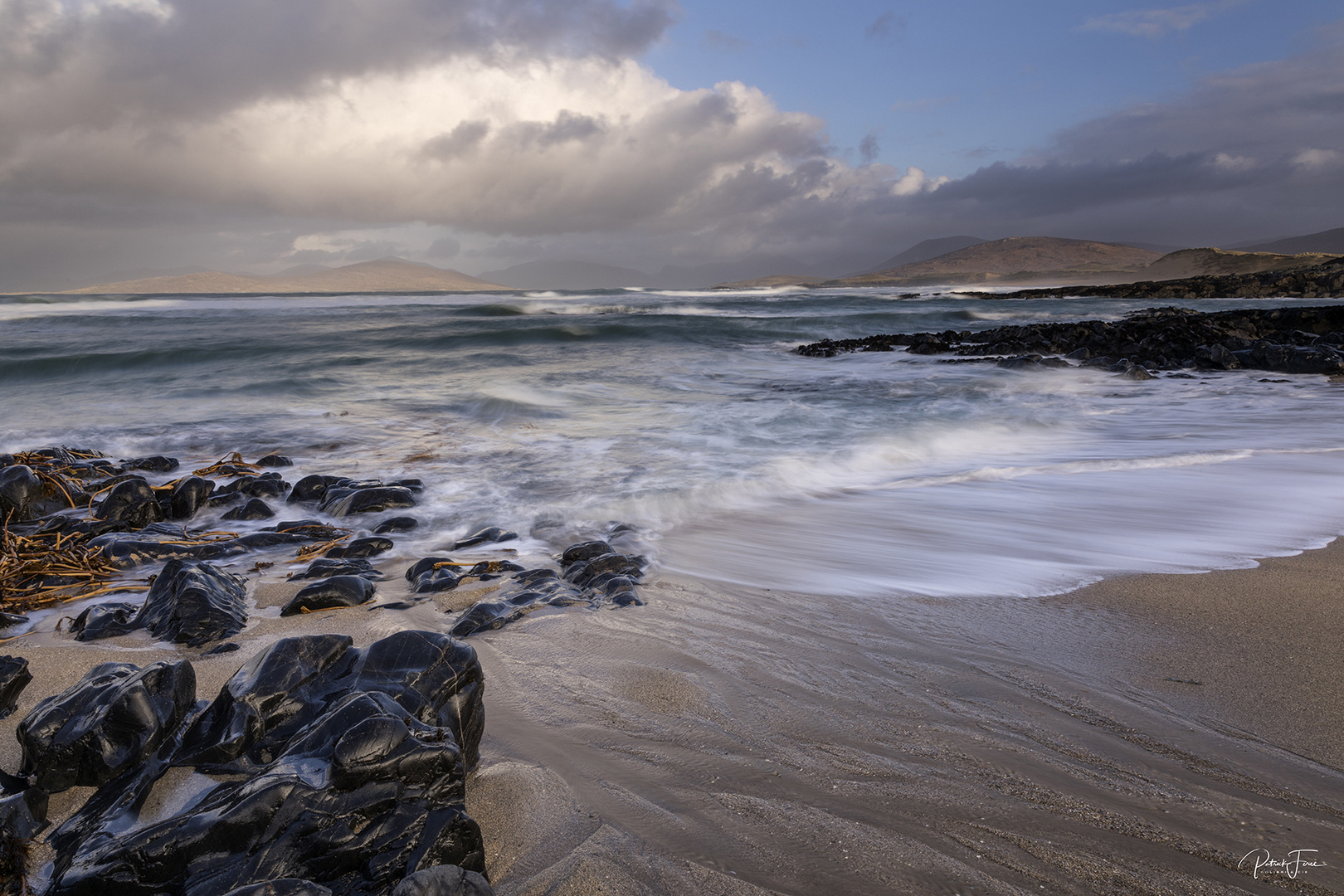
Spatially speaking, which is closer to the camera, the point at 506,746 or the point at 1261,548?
the point at 506,746

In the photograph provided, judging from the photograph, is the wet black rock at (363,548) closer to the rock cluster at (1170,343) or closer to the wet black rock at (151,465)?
the wet black rock at (151,465)

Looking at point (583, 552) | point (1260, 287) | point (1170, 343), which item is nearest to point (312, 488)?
point (583, 552)

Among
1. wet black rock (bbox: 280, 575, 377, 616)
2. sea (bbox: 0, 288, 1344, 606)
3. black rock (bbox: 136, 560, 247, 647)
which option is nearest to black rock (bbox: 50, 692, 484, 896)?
black rock (bbox: 136, 560, 247, 647)

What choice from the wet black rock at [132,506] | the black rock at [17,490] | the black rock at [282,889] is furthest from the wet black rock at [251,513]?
the black rock at [282,889]

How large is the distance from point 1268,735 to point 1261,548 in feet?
5.85

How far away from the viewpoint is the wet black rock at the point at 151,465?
5.08 metres

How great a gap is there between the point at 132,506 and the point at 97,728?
2.88m

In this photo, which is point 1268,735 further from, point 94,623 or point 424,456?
point 424,456

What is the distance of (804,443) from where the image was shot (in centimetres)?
588

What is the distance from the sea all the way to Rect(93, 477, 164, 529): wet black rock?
130 centimetres

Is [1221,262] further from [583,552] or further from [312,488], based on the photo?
[312,488]

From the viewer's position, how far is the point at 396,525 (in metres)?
3.56

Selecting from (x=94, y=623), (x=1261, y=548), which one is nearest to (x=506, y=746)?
(x=94, y=623)

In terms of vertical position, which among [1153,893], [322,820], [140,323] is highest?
[140,323]
